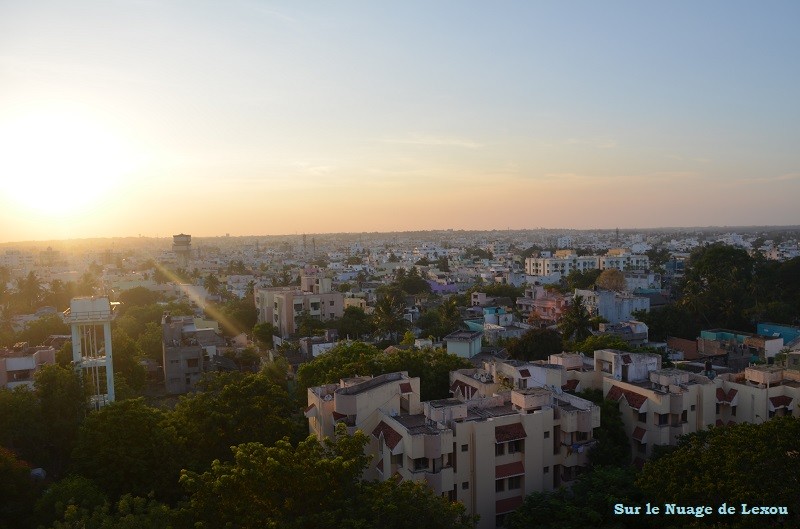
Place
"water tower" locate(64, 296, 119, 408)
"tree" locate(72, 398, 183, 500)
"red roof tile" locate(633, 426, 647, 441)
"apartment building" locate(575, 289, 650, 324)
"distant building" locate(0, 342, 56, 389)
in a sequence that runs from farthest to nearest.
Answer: "apartment building" locate(575, 289, 650, 324), "distant building" locate(0, 342, 56, 389), "water tower" locate(64, 296, 119, 408), "red roof tile" locate(633, 426, 647, 441), "tree" locate(72, 398, 183, 500)

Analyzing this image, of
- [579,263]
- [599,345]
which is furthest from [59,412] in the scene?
[579,263]

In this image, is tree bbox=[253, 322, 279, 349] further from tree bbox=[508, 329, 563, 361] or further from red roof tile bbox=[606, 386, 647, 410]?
red roof tile bbox=[606, 386, 647, 410]

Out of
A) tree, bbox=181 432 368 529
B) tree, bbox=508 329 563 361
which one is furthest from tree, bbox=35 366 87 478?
tree, bbox=508 329 563 361

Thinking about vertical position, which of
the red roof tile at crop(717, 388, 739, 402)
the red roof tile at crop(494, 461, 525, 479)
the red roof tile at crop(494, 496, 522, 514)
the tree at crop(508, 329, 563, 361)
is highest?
the red roof tile at crop(717, 388, 739, 402)

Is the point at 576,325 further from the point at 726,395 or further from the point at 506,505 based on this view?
the point at 506,505

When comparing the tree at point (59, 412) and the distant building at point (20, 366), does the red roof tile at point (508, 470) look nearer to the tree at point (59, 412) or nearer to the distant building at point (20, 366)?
the tree at point (59, 412)

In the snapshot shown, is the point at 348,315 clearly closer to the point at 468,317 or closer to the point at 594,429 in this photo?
the point at 468,317
